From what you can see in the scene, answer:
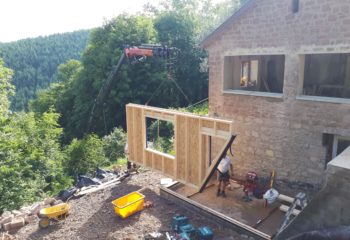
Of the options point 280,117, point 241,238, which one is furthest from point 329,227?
point 280,117

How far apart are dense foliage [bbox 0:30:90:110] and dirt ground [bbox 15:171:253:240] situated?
70007 mm

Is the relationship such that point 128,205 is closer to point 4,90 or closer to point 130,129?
point 130,129

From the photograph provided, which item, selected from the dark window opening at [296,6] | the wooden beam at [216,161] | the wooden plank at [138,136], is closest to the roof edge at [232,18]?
the dark window opening at [296,6]

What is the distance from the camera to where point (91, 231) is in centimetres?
902

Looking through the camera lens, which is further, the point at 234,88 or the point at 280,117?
the point at 234,88

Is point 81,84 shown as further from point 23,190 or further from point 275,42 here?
point 275,42

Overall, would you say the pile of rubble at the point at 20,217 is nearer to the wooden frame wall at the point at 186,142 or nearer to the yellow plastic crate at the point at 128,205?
the yellow plastic crate at the point at 128,205

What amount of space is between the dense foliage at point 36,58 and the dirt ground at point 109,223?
2756 inches

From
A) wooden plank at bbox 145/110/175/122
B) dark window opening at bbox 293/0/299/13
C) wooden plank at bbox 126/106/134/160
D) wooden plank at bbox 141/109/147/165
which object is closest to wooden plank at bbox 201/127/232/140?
wooden plank at bbox 145/110/175/122

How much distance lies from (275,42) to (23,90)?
78947mm

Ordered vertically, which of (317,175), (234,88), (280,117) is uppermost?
(234,88)

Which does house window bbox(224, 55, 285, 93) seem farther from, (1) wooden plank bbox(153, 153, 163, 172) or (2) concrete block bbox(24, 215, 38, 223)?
(2) concrete block bbox(24, 215, 38, 223)

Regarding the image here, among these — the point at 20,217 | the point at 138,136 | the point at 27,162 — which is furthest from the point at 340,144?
the point at 27,162

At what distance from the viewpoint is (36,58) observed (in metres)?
78.9
